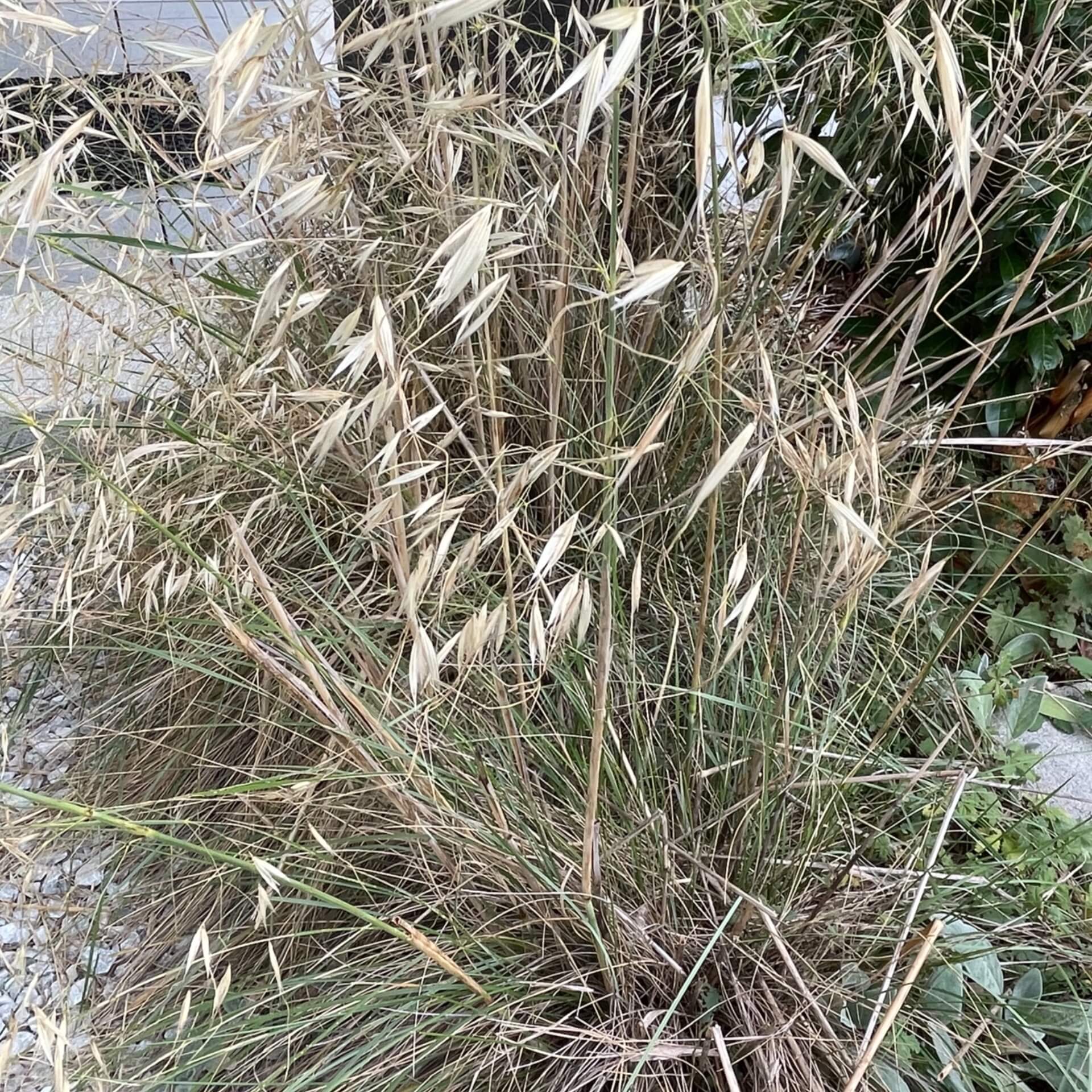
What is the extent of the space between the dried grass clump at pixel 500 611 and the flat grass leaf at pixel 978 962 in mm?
25

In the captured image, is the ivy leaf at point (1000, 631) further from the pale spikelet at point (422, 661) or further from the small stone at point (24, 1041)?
the small stone at point (24, 1041)

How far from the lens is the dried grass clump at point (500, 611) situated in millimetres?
A: 694

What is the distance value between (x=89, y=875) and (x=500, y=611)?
959mm

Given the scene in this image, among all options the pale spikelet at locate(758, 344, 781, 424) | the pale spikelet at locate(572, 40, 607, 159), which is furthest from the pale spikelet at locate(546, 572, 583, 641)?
the pale spikelet at locate(572, 40, 607, 159)

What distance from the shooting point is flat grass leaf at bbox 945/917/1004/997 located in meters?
0.87

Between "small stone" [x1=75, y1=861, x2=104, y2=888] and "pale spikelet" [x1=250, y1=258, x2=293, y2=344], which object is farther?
"small stone" [x1=75, y1=861, x2=104, y2=888]

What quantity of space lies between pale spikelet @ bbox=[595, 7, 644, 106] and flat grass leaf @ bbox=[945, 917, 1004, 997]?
2.62 ft

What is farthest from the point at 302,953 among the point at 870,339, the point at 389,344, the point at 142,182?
the point at 142,182

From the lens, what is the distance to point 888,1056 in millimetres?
815

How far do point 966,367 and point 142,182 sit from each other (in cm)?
128

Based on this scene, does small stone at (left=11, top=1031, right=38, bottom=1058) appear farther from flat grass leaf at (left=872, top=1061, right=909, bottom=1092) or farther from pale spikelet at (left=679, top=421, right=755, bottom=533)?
pale spikelet at (left=679, top=421, right=755, bottom=533)

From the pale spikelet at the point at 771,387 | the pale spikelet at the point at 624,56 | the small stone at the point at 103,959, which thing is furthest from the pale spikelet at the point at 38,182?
the small stone at the point at 103,959

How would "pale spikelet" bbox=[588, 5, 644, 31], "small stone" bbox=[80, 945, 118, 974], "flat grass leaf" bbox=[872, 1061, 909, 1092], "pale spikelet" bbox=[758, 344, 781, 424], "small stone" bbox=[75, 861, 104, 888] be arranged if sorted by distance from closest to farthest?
"pale spikelet" bbox=[588, 5, 644, 31], "pale spikelet" bbox=[758, 344, 781, 424], "flat grass leaf" bbox=[872, 1061, 909, 1092], "small stone" bbox=[80, 945, 118, 974], "small stone" bbox=[75, 861, 104, 888]

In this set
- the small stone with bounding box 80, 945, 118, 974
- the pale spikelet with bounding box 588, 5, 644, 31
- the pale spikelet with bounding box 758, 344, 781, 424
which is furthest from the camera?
the small stone with bounding box 80, 945, 118, 974
